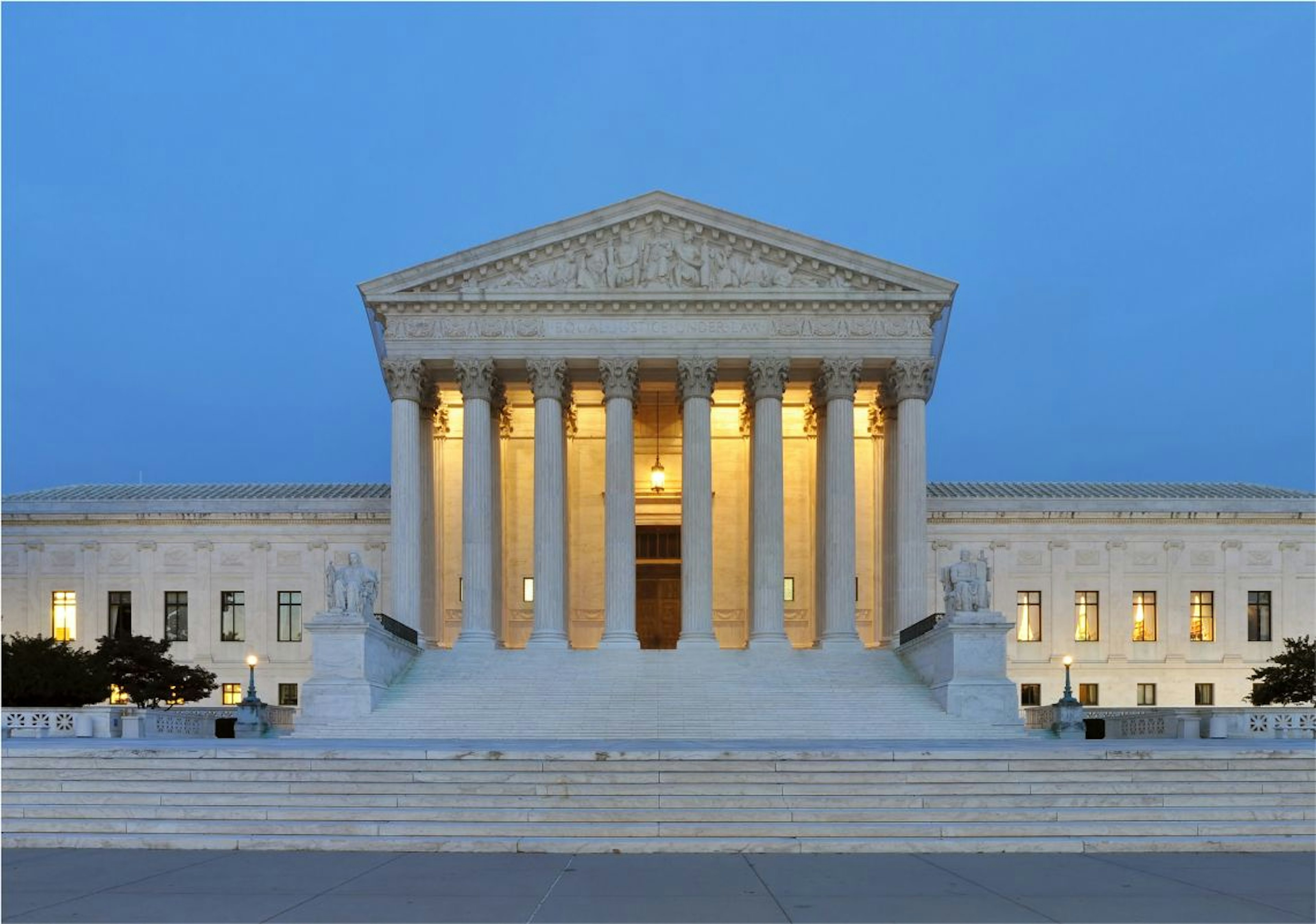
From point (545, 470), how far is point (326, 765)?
79.8ft

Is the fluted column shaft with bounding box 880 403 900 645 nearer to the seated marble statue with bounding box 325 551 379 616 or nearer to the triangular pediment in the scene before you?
the triangular pediment

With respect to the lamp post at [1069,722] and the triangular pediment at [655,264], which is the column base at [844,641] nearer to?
the lamp post at [1069,722]

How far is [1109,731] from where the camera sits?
3762cm

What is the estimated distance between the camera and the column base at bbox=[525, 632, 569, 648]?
4369 centimetres

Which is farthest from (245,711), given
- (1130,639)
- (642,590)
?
(1130,639)

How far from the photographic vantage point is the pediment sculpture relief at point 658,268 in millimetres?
45656

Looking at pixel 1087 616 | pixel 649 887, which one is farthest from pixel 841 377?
pixel 649 887

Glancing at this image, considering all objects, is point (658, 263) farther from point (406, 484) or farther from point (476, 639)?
point (476, 639)

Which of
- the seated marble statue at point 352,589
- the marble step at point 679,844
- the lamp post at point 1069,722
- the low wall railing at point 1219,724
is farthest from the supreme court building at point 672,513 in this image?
the marble step at point 679,844

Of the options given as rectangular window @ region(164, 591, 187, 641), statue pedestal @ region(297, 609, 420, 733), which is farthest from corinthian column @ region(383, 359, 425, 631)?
rectangular window @ region(164, 591, 187, 641)

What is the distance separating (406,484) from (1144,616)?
3409cm

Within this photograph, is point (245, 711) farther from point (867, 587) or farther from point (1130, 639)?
point (1130, 639)

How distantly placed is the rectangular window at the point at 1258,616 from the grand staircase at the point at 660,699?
2315 centimetres

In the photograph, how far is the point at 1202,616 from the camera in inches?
2227
